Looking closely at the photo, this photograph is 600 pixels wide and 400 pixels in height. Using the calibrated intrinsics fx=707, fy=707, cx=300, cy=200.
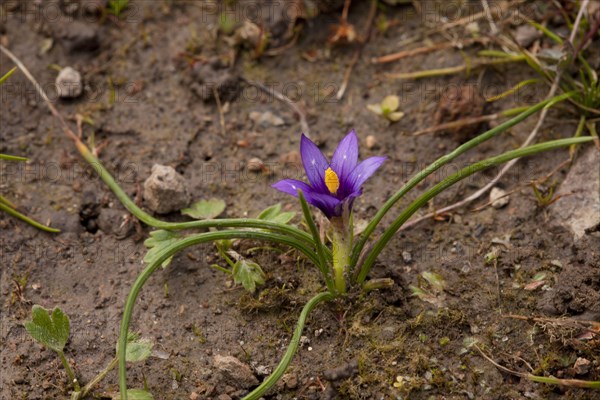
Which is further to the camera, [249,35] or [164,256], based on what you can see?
[249,35]

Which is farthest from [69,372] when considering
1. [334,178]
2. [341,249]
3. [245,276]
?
[334,178]

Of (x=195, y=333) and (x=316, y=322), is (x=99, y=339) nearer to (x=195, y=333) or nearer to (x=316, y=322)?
(x=195, y=333)

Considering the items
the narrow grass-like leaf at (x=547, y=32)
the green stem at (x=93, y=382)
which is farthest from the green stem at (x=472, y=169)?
the green stem at (x=93, y=382)

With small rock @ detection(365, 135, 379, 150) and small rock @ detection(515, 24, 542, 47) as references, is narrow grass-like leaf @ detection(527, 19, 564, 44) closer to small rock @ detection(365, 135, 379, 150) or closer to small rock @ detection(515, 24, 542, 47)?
small rock @ detection(515, 24, 542, 47)

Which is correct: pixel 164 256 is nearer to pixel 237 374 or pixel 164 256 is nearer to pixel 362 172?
pixel 237 374

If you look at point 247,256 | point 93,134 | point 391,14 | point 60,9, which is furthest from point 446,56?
point 60,9

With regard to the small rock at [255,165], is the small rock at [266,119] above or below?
above

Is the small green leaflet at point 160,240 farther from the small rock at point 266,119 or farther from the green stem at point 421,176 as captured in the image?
the small rock at point 266,119
